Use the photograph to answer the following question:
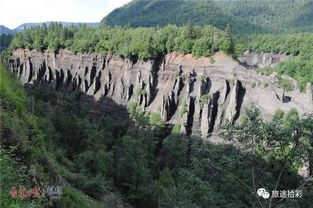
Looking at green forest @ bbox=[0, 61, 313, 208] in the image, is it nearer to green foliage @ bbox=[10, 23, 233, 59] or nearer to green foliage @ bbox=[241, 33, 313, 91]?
green foliage @ bbox=[10, 23, 233, 59]

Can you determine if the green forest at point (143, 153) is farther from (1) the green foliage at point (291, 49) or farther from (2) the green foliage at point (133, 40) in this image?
(1) the green foliage at point (291, 49)

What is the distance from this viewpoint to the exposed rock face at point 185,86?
50406 mm

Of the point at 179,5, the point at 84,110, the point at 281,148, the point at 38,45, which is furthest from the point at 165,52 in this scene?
the point at 179,5

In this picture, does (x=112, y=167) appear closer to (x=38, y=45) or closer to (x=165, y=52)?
(x=165, y=52)

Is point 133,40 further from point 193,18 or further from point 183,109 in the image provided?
point 193,18

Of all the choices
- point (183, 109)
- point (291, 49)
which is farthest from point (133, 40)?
point (291, 49)

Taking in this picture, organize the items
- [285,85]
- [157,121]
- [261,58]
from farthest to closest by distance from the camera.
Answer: [261,58] < [157,121] < [285,85]

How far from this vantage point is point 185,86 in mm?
58969

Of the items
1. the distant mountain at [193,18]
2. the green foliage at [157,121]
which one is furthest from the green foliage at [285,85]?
the distant mountain at [193,18]

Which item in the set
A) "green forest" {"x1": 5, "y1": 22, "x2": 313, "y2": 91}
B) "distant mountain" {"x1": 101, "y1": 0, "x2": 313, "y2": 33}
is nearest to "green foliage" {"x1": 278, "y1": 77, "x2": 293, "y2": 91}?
"green forest" {"x1": 5, "y1": 22, "x2": 313, "y2": 91}

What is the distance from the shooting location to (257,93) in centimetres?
5078

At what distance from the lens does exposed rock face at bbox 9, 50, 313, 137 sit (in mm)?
50406

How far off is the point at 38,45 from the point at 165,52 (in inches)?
1313

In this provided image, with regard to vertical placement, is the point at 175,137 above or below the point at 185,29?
below
